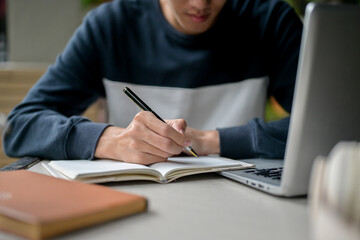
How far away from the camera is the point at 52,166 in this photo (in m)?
0.85

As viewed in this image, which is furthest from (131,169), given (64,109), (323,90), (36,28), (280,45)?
(36,28)

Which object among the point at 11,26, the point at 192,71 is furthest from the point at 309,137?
the point at 11,26

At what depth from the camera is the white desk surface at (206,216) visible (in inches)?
20.6

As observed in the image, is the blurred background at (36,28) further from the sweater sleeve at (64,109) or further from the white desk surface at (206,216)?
the white desk surface at (206,216)

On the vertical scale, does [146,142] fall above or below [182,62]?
below

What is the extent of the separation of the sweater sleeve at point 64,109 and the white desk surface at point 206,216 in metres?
0.29

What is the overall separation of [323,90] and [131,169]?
373mm

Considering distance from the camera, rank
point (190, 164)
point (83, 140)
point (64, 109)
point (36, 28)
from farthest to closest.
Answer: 1. point (36, 28)
2. point (64, 109)
3. point (83, 140)
4. point (190, 164)

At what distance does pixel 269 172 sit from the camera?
0.85 meters

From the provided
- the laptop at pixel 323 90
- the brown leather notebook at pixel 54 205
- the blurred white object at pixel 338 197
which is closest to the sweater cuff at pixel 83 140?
the brown leather notebook at pixel 54 205

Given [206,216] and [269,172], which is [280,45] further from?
[206,216]

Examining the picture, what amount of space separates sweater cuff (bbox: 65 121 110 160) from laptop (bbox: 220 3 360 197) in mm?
485

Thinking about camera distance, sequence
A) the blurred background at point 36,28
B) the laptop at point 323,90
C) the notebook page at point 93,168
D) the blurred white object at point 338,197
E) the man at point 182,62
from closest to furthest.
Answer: the blurred white object at point 338,197 < the laptop at point 323,90 < the notebook page at point 93,168 < the man at point 182,62 < the blurred background at point 36,28

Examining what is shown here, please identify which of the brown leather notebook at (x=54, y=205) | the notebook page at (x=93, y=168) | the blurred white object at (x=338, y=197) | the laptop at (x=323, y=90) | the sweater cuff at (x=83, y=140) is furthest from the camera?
the sweater cuff at (x=83, y=140)
